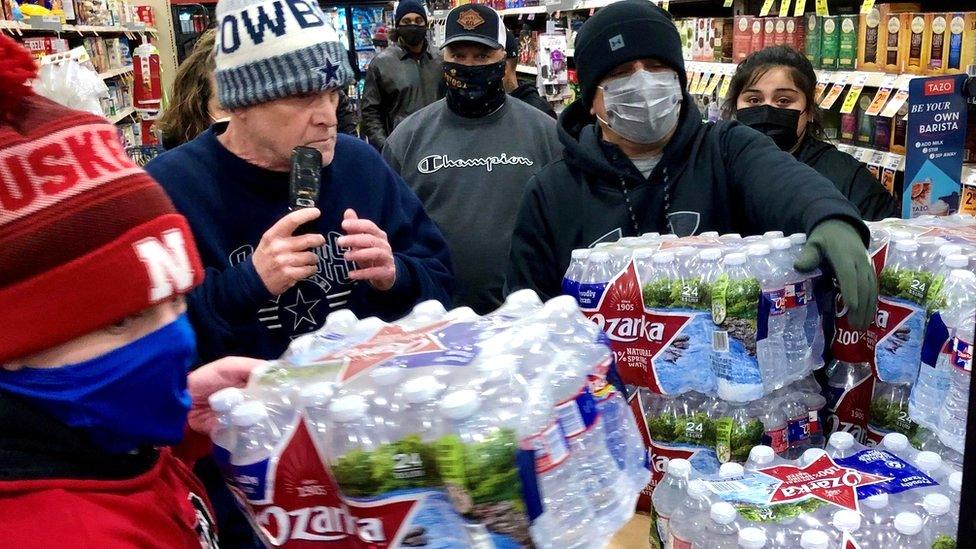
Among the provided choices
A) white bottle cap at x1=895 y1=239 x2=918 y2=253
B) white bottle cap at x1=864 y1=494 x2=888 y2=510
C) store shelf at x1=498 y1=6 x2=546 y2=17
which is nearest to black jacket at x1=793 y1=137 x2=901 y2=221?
white bottle cap at x1=895 y1=239 x2=918 y2=253

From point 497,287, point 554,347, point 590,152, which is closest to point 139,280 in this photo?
point 554,347

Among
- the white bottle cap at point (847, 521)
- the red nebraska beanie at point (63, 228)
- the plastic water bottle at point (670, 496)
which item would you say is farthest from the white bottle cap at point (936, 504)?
the red nebraska beanie at point (63, 228)

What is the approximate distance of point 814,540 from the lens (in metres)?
1.17

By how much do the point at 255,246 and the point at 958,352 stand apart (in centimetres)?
130

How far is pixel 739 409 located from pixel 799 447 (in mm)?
155

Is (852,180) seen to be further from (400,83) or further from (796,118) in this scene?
(400,83)

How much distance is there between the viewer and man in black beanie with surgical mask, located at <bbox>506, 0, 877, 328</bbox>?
2.00 m

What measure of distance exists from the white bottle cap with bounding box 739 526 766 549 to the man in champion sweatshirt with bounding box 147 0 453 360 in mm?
828

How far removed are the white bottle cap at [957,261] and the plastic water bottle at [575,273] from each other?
0.63m

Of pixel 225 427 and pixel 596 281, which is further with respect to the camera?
pixel 596 281

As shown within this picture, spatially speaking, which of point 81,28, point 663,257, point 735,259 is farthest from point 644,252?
point 81,28

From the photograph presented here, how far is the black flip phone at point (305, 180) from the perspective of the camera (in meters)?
1.62

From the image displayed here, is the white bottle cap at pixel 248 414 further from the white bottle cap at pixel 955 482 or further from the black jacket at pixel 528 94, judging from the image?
the black jacket at pixel 528 94

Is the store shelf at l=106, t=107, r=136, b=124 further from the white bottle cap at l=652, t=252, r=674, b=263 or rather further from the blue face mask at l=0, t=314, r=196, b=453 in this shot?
the blue face mask at l=0, t=314, r=196, b=453
